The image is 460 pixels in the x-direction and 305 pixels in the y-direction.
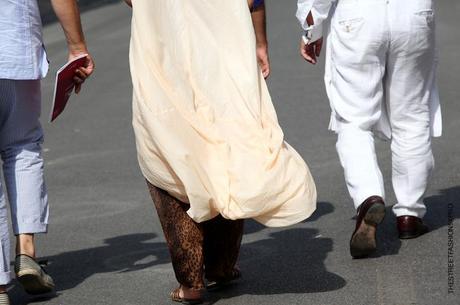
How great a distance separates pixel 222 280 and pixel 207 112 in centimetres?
88

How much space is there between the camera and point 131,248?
6.51 meters

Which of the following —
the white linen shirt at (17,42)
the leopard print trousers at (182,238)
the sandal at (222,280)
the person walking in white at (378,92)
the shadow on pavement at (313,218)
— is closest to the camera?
the leopard print trousers at (182,238)

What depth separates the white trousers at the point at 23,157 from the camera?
5.59 metres

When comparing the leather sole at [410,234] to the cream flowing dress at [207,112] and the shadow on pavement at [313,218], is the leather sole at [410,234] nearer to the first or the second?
the shadow on pavement at [313,218]

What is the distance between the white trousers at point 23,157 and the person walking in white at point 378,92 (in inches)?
57.1

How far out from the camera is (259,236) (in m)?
6.54

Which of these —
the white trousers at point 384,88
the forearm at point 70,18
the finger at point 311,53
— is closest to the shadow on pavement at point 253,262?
the white trousers at point 384,88

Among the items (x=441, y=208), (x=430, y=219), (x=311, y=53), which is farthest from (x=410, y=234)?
(x=311, y=53)

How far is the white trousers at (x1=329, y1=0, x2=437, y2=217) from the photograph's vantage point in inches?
230

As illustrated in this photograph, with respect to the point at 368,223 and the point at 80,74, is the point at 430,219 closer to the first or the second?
the point at 368,223

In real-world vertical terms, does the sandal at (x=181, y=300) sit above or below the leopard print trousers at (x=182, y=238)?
below

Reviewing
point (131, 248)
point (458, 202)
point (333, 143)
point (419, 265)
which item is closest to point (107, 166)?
point (333, 143)

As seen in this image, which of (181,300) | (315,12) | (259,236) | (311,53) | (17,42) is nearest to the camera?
(181,300)

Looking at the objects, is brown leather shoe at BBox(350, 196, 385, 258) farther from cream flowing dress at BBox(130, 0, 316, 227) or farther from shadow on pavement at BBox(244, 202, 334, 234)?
shadow on pavement at BBox(244, 202, 334, 234)
